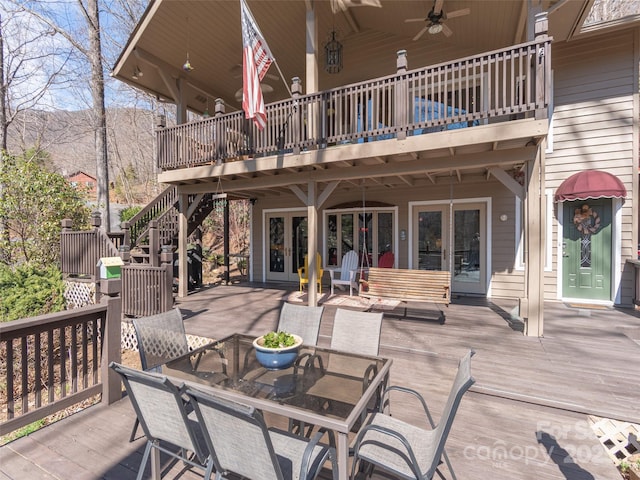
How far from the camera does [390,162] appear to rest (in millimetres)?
5473

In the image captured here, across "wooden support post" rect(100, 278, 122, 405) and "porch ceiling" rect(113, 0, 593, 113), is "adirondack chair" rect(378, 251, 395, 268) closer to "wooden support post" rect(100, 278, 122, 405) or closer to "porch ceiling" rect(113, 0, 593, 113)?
"porch ceiling" rect(113, 0, 593, 113)

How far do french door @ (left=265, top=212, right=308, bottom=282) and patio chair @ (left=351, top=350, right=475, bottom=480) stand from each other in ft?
24.5

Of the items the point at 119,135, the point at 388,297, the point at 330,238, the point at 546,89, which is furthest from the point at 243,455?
the point at 119,135

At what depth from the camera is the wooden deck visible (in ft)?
7.04

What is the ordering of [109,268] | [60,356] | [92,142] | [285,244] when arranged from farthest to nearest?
[92,142] → [285,244] → [109,268] → [60,356]

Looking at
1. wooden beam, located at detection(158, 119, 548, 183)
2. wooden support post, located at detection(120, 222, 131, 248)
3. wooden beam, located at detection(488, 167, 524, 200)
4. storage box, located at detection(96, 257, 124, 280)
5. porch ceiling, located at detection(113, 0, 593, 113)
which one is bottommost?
storage box, located at detection(96, 257, 124, 280)

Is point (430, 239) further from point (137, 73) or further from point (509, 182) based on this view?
point (137, 73)

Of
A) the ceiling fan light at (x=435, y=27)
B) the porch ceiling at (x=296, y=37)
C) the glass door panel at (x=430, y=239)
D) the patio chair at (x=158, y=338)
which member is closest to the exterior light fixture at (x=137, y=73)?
the porch ceiling at (x=296, y=37)

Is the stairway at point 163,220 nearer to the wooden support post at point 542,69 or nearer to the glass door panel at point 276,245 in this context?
the glass door panel at point 276,245

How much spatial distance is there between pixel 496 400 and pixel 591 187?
17.0 ft

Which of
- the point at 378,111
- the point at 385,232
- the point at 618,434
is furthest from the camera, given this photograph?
the point at 385,232

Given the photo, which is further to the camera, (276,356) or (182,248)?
(182,248)

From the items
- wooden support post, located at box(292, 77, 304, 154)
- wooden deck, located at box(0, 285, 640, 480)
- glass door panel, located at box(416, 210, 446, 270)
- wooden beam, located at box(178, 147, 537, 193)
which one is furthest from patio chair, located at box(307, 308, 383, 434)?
glass door panel, located at box(416, 210, 446, 270)

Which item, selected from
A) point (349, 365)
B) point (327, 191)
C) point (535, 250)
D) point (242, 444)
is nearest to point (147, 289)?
point (327, 191)
